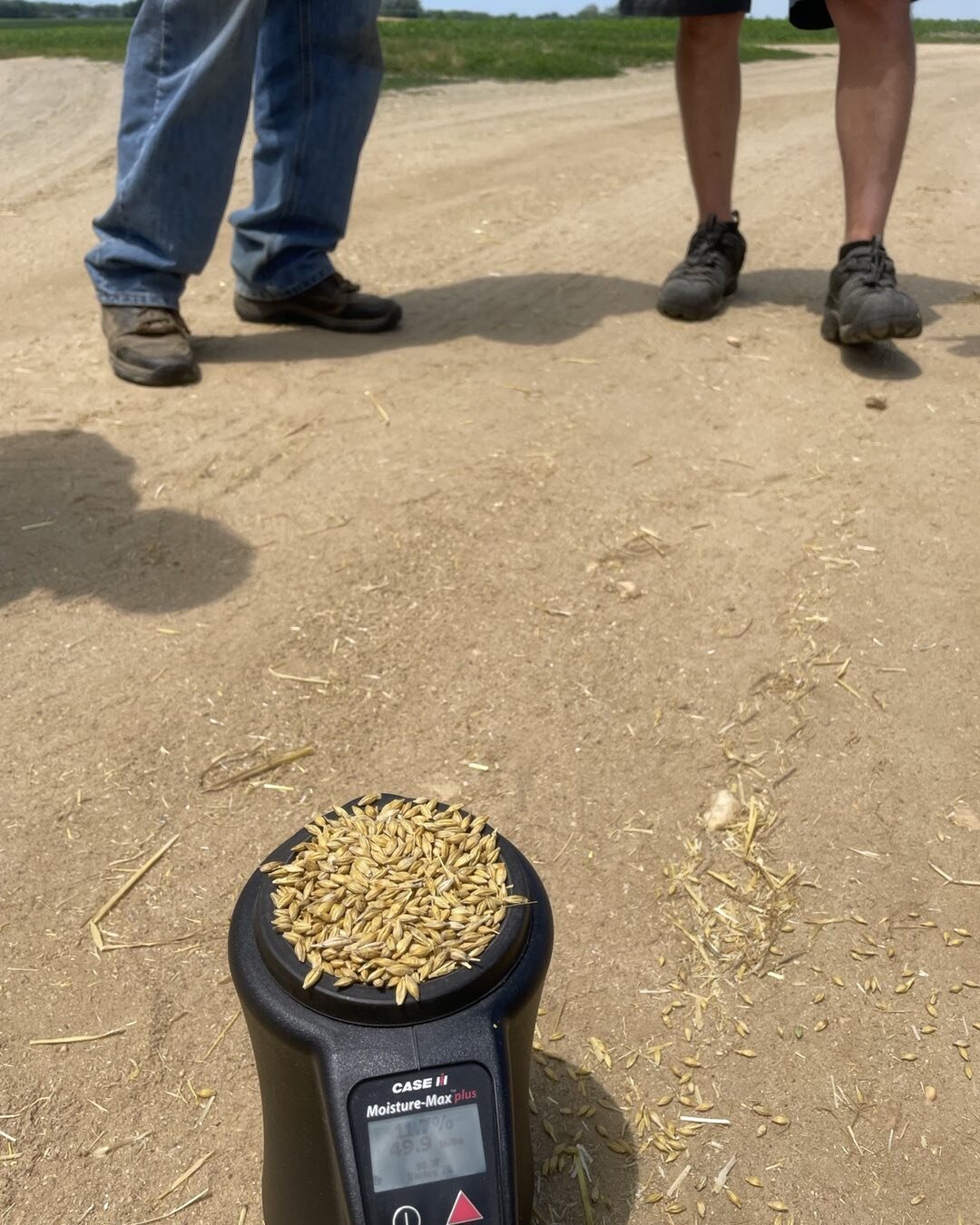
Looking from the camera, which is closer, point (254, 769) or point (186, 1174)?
point (186, 1174)

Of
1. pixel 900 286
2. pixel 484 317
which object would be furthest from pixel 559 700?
pixel 900 286

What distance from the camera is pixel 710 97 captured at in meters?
4.20

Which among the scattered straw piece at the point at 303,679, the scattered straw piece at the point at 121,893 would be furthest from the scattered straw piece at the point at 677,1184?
the scattered straw piece at the point at 303,679

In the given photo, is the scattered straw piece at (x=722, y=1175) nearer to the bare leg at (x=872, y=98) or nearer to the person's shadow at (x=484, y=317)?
the person's shadow at (x=484, y=317)

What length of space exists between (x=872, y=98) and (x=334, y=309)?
1805 mm

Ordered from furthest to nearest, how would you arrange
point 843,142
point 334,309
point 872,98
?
point 334,309
point 843,142
point 872,98

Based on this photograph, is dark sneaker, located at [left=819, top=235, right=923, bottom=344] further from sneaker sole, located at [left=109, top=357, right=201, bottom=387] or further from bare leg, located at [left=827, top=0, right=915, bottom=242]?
sneaker sole, located at [left=109, top=357, right=201, bottom=387]

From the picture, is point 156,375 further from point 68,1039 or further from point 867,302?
point 68,1039

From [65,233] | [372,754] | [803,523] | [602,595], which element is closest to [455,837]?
[372,754]

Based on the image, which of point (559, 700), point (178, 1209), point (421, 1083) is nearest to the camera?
point (421, 1083)

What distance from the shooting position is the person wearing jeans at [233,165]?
11.2ft

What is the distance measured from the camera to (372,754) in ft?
7.84

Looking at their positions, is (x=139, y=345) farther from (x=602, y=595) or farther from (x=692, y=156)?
(x=692, y=156)

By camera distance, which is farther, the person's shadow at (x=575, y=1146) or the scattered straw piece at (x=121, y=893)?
the scattered straw piece at (x=121, y=893)
